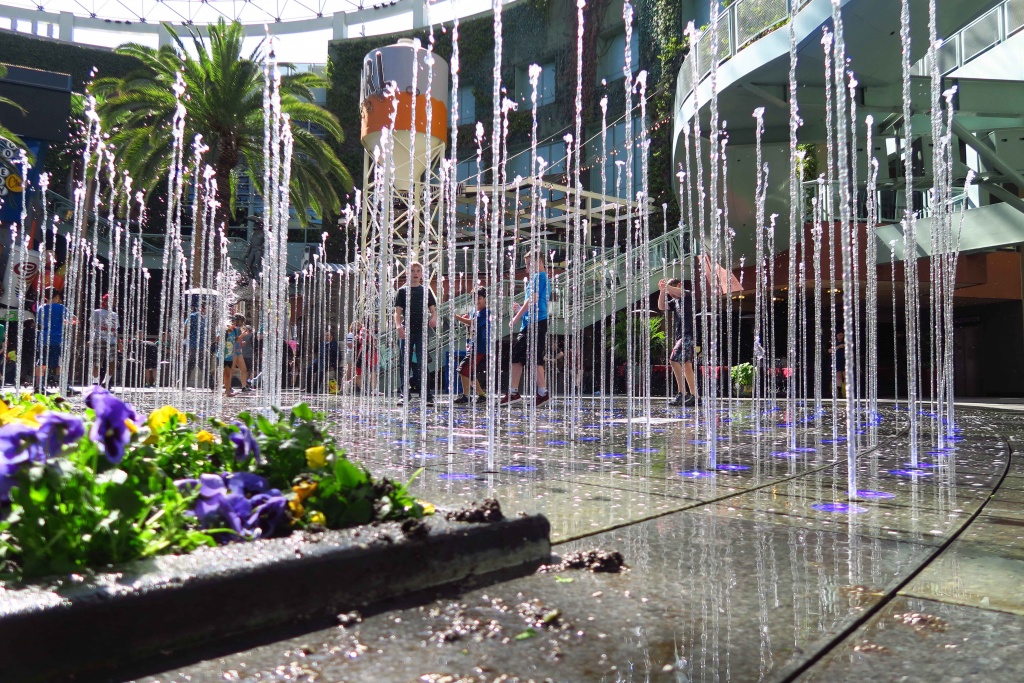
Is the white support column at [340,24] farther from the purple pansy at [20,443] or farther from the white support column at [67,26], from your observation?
the purple pansy at [20,443]

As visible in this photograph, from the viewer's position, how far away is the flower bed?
141 cm

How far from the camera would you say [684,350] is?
31.5 feet

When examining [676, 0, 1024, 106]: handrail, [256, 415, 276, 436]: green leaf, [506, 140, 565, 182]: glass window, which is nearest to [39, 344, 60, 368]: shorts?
[676, 0, 1024, 106]: handrail

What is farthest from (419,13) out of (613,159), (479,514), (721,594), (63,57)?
(721,594)

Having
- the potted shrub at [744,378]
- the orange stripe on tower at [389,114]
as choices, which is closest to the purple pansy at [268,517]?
the orange stripe on tower at [389,114]

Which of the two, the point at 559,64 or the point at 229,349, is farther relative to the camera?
the point at 559,64

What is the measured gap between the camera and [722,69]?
9836mm

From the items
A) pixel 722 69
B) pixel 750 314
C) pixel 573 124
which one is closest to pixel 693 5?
pixel 573 124

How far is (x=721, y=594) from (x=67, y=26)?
48.2 meters

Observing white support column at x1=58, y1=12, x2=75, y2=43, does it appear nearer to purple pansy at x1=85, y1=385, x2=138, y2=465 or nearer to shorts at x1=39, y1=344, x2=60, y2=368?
shorts at x1=39, y1=344, x2=60, y2=368

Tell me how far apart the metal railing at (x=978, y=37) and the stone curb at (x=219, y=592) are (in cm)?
1119

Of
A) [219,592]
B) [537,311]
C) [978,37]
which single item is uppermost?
[978,37]

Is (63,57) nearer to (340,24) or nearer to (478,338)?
(340,24)

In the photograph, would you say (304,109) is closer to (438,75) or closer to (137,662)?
(438,75)
